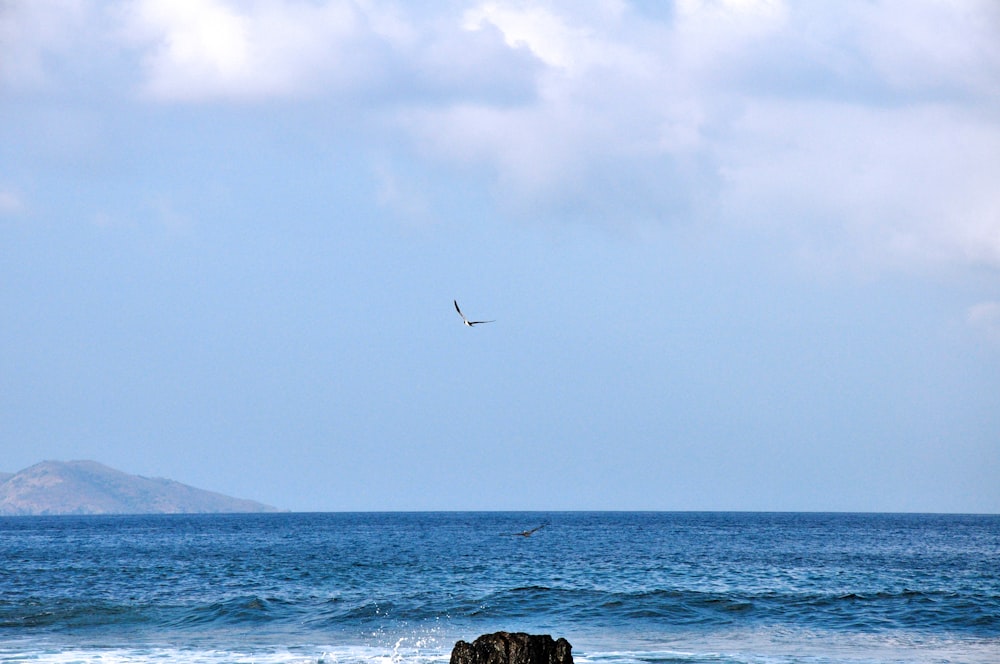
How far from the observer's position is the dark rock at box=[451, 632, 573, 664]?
1591 cm

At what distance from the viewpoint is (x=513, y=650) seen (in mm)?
15945

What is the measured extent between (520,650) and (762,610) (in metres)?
28.7

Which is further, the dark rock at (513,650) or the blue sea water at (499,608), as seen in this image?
the blue sea water at (499,608)

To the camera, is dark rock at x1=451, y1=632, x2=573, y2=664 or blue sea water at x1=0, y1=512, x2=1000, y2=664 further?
blue sea water at x1=0, y1=512, x2=1000, y2=664

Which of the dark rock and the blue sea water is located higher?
the dark rock

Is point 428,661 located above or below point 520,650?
below

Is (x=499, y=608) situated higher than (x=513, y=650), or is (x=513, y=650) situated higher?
(x=513, y=650)

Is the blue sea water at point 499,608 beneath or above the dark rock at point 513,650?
beneath

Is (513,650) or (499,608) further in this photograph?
(499,608)

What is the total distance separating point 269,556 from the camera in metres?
77.4

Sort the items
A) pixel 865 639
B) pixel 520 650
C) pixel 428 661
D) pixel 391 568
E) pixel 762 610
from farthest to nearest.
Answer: pixel 391 568
pixel 762 610
pixel 865 639
pixel 428 661
pixel 520 650

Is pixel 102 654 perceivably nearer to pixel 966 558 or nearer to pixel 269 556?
pixel 269 556

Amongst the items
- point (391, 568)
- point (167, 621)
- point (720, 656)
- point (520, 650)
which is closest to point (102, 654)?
point (167, 621)

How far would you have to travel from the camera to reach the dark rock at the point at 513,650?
15906 mm
